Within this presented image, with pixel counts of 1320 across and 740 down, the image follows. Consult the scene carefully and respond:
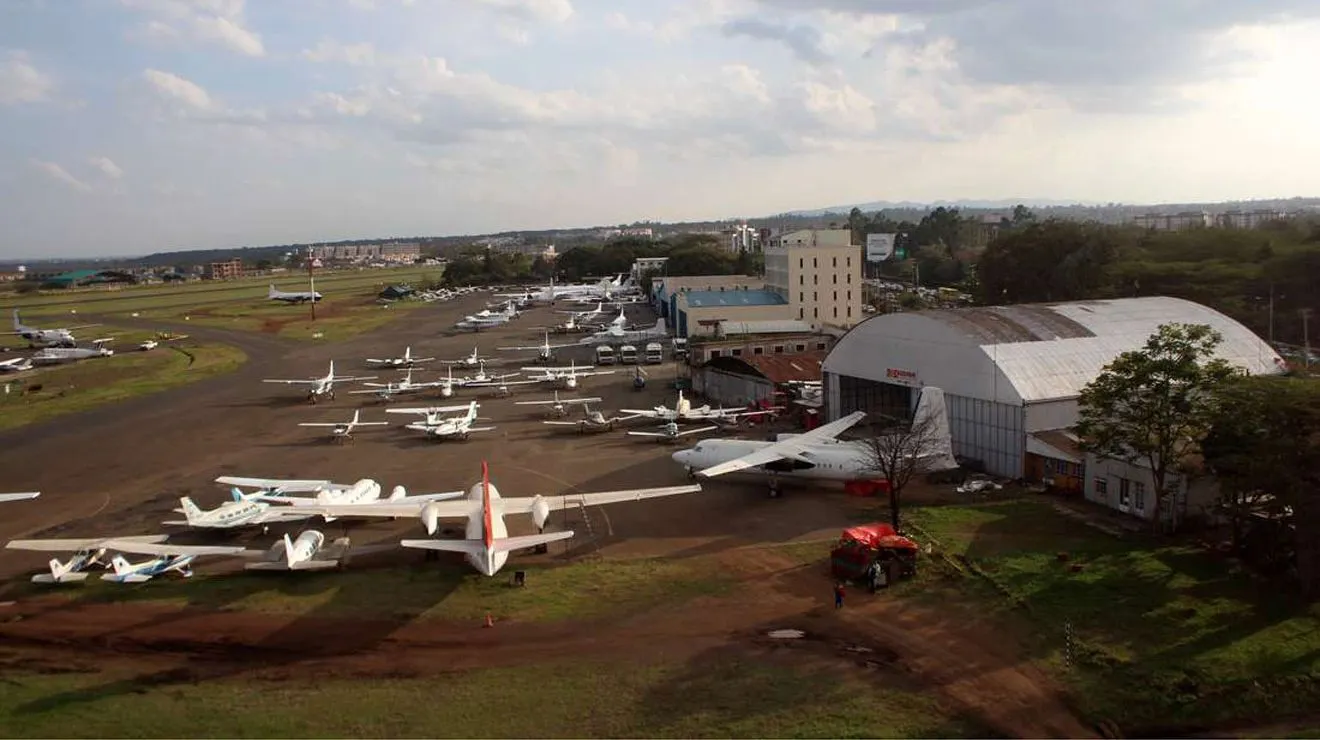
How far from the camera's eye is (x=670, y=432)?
44.0m

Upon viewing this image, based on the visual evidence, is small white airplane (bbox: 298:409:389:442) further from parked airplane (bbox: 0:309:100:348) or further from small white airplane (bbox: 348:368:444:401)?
parked airplane (bbox: 0:309:100:348)

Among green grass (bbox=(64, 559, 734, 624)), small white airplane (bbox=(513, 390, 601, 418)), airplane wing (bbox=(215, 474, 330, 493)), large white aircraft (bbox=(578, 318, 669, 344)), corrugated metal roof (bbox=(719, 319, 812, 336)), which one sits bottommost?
green grass (bbox=(64, 559, 734, 624))

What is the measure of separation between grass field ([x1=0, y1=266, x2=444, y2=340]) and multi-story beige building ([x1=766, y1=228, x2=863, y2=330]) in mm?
55487

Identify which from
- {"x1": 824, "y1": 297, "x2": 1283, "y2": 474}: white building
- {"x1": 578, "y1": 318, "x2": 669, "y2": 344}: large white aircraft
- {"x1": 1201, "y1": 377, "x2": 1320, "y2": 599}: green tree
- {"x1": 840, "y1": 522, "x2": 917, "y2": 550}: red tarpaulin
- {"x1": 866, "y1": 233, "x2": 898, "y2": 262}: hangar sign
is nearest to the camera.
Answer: {"x1": 1201, "y1": 377, "x2": 1320, "y2": 599}: green tree

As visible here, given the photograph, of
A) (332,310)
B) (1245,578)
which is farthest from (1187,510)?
(332,310)

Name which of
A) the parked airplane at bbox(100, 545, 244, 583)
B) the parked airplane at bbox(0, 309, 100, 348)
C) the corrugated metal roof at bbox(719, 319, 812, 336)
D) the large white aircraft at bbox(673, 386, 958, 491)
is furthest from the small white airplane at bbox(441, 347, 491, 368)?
the parked airplane at bbox(0, 309, 100, 348)

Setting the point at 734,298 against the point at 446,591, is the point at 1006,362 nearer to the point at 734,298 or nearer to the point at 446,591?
the point at 446,591

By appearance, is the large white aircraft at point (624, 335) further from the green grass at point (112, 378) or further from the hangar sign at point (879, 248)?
the hangar sign at point (879, 248)

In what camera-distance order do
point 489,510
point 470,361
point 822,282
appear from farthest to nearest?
point 822,282
point 470,361
point 489,510

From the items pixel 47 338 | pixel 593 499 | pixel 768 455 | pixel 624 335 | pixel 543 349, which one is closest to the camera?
pixel 593 499

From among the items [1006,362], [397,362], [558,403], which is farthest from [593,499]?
[397,362]

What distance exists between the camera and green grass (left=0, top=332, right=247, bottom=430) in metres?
60.6

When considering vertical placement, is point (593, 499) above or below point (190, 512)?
above

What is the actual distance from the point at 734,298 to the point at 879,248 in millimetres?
102226
